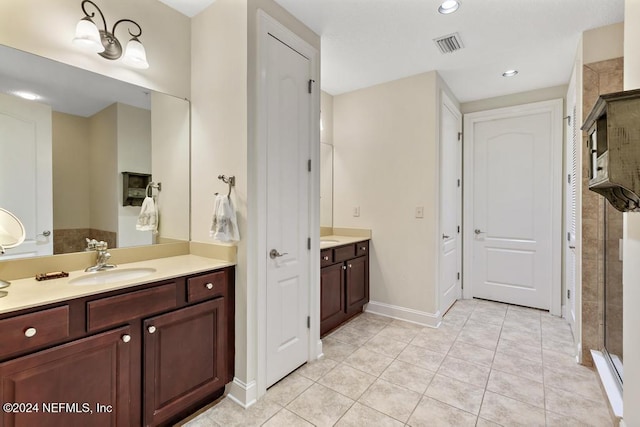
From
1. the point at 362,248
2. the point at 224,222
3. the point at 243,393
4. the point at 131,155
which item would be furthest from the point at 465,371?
the point at 131,155

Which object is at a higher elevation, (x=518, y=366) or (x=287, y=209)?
(x=287, y=209)

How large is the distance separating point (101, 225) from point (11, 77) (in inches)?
33.7

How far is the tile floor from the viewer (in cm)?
180

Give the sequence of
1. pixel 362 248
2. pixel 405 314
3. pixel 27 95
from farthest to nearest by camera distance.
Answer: pixel 362 248, pixel 405 314, pixel 27 95

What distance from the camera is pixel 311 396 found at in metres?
2.00

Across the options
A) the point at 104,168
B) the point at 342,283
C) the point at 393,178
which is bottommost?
the point at 342,283

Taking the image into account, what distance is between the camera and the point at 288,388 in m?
2.08

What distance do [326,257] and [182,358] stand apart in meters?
1.44

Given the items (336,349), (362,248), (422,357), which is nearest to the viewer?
(422,357)

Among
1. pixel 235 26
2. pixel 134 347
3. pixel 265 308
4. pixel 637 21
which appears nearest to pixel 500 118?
pixel 637 21

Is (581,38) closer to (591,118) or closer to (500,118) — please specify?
(500,118)

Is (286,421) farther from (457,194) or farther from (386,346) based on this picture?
(457,194)

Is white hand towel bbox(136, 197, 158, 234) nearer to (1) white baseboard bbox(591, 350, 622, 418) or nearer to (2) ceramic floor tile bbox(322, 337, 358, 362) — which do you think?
(2) ceramic floor tile bbox(322, 337, 358, 362)

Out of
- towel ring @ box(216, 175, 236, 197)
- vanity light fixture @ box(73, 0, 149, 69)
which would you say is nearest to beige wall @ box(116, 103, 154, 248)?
vanity light fixture @ box(73, 0, 149, 69)
